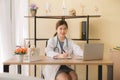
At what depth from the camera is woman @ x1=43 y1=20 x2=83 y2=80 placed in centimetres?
304

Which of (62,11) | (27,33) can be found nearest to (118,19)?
(62,11)

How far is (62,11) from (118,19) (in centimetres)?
98

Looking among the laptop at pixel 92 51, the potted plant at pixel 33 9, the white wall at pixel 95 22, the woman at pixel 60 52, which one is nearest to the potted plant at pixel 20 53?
the woman at pixel 60 52

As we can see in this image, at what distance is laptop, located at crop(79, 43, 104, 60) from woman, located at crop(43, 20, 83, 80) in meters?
0.31

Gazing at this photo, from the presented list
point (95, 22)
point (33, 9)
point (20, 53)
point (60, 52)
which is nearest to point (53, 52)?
point (60, 52)

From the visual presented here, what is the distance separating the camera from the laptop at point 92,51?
2.72m

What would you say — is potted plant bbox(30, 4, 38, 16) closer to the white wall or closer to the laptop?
the white wall

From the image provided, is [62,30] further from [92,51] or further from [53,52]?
[92,51]

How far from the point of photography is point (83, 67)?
426 centimetres

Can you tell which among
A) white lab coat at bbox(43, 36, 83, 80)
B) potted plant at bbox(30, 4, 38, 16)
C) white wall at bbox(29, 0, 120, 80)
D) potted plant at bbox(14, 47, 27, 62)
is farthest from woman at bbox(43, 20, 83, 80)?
white wall at bbox(29, 0, 120, 80)

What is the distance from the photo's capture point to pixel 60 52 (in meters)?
3.32

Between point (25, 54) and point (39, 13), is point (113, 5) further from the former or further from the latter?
point (25, 54)

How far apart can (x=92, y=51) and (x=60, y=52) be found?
675 millimetres

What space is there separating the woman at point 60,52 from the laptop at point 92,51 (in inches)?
12.1
